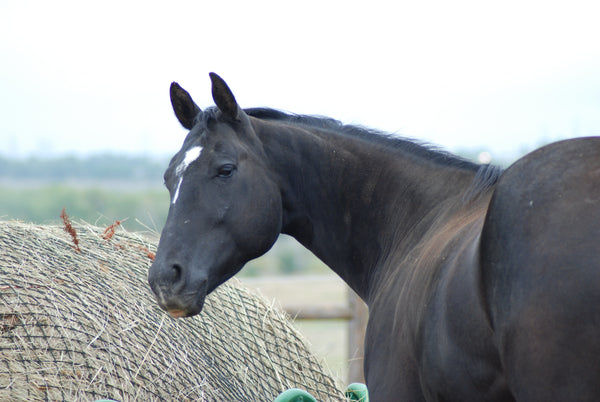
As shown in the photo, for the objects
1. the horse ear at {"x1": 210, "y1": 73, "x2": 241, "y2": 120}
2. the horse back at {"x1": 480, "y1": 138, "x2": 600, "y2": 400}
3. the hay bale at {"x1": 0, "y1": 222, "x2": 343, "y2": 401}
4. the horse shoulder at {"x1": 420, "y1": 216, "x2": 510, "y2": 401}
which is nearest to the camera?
the horse back at {"x1": 480, "y1": 138, "x2": 600, "y2": 400}

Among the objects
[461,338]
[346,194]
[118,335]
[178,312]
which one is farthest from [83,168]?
[461,338]

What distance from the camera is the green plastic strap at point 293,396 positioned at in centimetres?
351

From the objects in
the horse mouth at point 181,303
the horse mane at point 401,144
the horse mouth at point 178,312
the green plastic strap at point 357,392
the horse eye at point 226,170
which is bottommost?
the green plastic strap at point 357,392

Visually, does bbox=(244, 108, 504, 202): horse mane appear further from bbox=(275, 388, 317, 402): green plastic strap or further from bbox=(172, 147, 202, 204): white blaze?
bbox=(275, 388, 317, 402): green plastic strap

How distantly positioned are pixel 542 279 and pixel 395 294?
1039 millimetres

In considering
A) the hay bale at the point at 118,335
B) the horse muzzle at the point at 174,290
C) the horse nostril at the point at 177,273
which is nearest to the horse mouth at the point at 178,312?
the horse muzzle at the point at 174,290

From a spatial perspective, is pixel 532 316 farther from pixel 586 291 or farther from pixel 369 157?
pixel 369 157

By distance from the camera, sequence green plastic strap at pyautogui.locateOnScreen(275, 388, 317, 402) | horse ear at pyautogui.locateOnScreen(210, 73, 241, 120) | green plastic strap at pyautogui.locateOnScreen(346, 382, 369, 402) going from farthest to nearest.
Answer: green plastic strap at pyautogui.locateOnScreen(346, 382, 369, 402) < green plastic strap at pyautogui.locateOnScreen(275, 388, 317, 402) < horse ear at pyautogui.locateOnScreen(210, 73, 241, 120)

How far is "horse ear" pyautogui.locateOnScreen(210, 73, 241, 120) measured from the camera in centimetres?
312

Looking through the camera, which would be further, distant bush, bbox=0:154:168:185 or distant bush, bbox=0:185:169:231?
distant bush, bbox=0:154:168:185

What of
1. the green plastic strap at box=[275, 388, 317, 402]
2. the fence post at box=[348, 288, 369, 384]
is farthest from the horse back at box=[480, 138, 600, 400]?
the fence post at box=[348, 288, 369, 384]

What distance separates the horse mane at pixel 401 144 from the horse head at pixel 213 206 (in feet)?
1.04

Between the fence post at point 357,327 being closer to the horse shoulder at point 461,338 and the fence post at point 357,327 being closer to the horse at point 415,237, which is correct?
the horse at point 415,237

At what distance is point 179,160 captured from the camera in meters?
3.08
